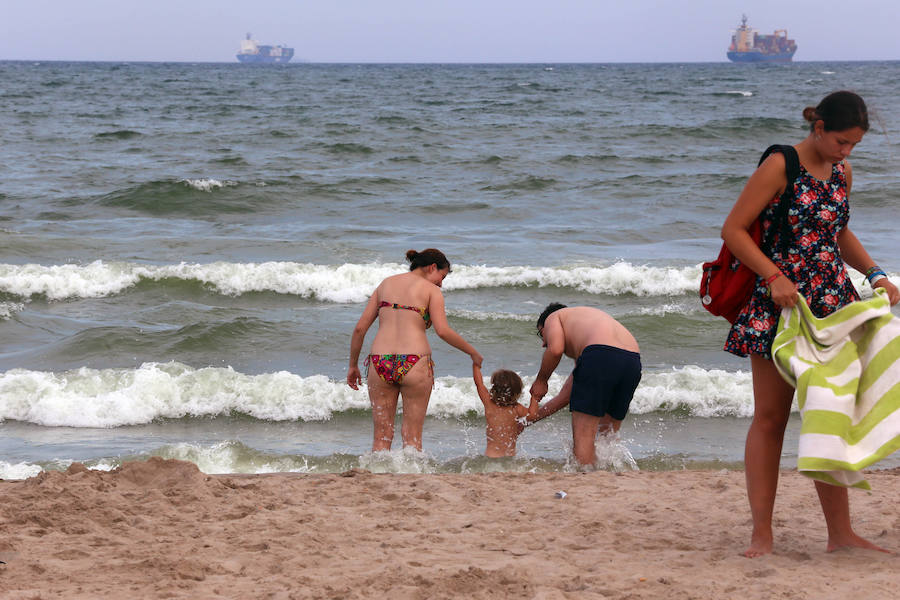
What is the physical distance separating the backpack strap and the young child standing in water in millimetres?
2828

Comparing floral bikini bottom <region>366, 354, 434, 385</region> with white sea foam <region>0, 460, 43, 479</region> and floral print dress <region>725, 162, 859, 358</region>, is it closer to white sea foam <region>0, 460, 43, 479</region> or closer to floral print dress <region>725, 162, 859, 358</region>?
white sea foam <region>0, 460, 43, 479</region>

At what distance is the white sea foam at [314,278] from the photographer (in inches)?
425

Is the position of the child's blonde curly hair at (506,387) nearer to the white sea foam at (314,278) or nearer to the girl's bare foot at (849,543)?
the girl's bare foot at (849,543)

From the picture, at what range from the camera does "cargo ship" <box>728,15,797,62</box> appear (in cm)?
13938

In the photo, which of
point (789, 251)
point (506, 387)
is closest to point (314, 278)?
point (506, 387)

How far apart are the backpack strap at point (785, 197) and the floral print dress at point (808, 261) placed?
1 centimetres

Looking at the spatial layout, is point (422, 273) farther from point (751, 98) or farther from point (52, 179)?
Answer: point (751, 98)

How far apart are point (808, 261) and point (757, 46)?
488ft

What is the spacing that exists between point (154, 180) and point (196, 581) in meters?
15.3

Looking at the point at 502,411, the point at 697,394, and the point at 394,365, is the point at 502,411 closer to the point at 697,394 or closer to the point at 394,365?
the point at 394,365

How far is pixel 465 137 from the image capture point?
83.2 feet

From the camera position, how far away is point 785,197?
313 cm

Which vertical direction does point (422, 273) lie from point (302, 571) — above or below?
above

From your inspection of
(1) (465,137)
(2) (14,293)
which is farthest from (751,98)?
(2) (14,293)
